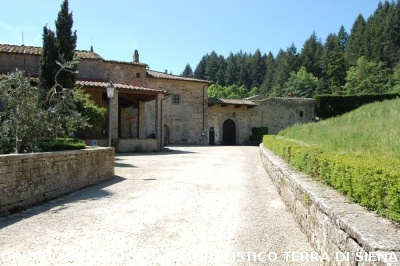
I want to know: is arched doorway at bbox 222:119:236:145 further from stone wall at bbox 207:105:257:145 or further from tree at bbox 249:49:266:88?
tree at bbox 249:49:266:88

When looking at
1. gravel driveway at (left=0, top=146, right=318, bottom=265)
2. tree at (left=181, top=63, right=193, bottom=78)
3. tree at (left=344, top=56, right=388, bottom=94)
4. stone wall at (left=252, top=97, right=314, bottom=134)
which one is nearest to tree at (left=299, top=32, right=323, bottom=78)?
tree at (left=344, top=56, right=388, bottom=94)

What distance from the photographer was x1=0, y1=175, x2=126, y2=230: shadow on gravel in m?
5.40

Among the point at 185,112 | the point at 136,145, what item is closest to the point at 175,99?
the point at 185,112

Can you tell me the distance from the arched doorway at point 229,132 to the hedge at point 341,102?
29.3 feet

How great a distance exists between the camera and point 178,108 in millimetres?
32375

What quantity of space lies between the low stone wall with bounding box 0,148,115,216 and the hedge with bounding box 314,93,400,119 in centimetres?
2944

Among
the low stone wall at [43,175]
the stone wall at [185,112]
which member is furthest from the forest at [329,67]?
the low stone wall at [43,175]

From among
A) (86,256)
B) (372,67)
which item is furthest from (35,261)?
(372,67)

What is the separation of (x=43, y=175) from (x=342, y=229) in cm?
569

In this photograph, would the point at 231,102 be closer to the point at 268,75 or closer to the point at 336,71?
the point at 336,71

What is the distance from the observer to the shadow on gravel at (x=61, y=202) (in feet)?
17.7

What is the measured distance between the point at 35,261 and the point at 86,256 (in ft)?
1.64

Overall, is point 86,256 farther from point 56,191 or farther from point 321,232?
point 56,191

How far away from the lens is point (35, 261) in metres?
3.55
